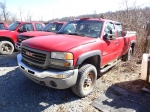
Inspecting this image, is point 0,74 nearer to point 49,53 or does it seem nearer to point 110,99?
point 49,53

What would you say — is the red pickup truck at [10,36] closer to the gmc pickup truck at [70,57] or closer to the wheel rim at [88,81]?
the gmc pickup truck at [70,57]

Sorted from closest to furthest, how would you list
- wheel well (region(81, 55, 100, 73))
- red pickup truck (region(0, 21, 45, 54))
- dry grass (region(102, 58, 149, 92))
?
wheel well (region(81, 55, 100, 73)) < dry grass (region(102, 58, 149, 92)) < red pickup truck (region(0, 21, 45, 54))

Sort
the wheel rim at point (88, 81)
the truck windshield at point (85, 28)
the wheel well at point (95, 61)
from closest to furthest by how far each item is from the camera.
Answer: the wheel rim at point (88, 81)
the wheel well at point (95, 61)
the truck windshield at point (85, 28)

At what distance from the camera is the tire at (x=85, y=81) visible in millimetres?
3172

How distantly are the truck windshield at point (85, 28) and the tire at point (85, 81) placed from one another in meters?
1.00

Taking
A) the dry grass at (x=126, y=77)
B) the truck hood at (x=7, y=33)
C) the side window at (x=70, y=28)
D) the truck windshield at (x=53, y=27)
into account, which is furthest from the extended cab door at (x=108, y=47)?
the truck hood at (x=7, y=33)

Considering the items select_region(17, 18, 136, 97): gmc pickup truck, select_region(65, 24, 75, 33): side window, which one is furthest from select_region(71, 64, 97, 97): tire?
select_region(65, 24, 75, 33): side window

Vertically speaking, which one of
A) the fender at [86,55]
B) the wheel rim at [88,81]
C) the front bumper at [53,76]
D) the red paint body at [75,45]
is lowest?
the wheel rim at [88,81]

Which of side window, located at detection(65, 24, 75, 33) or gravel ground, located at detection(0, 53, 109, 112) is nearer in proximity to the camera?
gravel ground, located at detection(0, 53, 109, 112)

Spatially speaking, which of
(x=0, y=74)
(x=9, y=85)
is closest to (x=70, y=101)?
(x=9, y=85)

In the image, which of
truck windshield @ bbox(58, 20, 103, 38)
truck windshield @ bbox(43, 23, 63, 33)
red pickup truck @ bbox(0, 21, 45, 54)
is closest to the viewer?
truck windshield @ bbox(58, 20, 103, 38)

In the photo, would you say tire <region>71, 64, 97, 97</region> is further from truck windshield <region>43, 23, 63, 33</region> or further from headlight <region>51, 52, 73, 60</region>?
truck windshield <region>43, 23, 63, 33</region>

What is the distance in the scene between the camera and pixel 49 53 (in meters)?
2.87

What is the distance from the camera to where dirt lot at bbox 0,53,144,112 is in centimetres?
310
